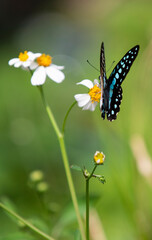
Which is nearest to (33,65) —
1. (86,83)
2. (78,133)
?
(86,83)

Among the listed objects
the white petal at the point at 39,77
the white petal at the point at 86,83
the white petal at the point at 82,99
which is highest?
the white petal at the point at 39,77

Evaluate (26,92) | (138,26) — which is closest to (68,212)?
(26,92)

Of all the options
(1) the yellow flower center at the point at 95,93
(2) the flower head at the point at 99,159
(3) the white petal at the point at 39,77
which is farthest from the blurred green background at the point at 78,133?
(3) the white petal at the point at 39,77

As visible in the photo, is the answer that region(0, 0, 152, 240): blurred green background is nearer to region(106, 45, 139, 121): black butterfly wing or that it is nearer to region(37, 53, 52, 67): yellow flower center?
region(106, 45, 139, 121): black butterfly wing

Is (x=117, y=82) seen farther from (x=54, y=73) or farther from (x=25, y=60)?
(x=25, y=60)

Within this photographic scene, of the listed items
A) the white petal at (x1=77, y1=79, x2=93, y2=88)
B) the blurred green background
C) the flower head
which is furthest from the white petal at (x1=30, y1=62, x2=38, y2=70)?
the blurred green background

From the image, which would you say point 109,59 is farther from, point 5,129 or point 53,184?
point 53,184

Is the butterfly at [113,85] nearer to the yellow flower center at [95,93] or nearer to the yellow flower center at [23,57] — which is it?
the yellow flower center at [95,93]
